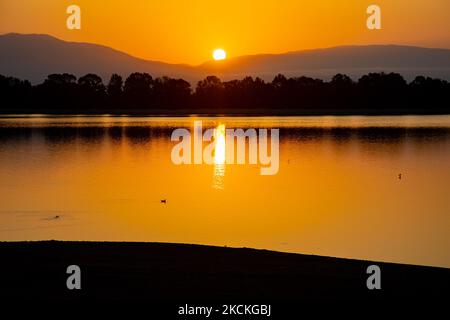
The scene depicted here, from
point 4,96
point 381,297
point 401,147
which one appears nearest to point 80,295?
point 381,297

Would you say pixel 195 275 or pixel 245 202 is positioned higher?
pixel 195 275

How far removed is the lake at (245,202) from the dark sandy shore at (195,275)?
20.3ft

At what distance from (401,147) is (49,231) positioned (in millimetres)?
50586

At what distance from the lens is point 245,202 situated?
31406mm

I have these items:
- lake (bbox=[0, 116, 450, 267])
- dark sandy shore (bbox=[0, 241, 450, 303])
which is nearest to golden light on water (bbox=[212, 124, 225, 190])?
lake (bbox=[0, 116, 450, 267])

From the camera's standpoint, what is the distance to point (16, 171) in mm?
45750

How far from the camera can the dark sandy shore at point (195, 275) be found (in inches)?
405

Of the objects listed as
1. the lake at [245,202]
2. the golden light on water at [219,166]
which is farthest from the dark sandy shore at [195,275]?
the golden light on water at [219,166]

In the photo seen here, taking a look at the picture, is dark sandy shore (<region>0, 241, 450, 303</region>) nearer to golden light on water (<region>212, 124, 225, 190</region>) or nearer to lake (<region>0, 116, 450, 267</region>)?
lake (<region>0, 116, 450, 267</region>)

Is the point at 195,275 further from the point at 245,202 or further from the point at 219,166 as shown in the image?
the point at 219,166

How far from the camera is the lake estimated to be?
21906mm

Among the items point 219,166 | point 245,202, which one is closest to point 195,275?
point 245,202

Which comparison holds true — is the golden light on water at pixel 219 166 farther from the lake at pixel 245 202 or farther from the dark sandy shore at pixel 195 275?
the dark sandy shore at pixel 195 275

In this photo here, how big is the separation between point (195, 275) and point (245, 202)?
1981 cm
